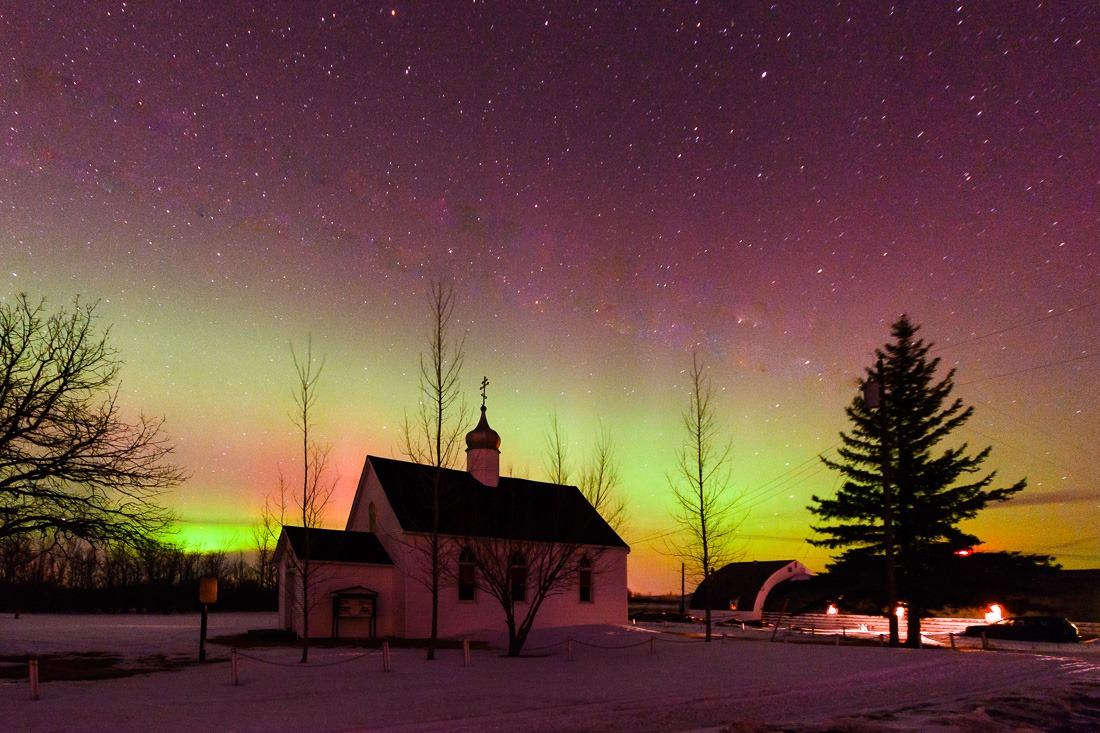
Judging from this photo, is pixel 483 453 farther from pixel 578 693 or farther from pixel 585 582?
pixel 578 693

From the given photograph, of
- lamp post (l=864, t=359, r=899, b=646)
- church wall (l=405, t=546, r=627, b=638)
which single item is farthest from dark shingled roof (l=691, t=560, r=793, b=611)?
lamp post (l=864, t=359, r=899, b=646)

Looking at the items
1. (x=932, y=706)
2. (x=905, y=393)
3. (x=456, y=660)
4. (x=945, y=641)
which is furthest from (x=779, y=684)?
(x=945, y=641)

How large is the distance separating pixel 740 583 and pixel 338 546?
177ft

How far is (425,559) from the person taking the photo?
36688 mm

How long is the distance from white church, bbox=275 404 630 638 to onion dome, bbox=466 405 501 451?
0.19ft

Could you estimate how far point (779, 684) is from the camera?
62.2 ft

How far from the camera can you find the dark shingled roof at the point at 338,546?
113 feet

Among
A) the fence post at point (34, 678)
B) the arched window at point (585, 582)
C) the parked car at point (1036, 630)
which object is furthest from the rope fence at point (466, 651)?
the arched window at point (585, 582)

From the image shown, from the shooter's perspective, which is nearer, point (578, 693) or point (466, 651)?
point (578, 693)

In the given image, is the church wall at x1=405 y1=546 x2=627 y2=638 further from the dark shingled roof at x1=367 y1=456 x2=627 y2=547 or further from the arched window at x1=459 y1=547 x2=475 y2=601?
the dark shingled roof at x1=367 y1=456 x2=627 y2=547

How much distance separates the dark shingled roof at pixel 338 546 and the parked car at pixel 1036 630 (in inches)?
1129

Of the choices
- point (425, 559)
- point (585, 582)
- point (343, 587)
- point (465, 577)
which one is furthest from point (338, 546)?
point (585, 582)

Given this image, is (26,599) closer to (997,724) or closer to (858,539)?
(858,539)

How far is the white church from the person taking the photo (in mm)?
34219
